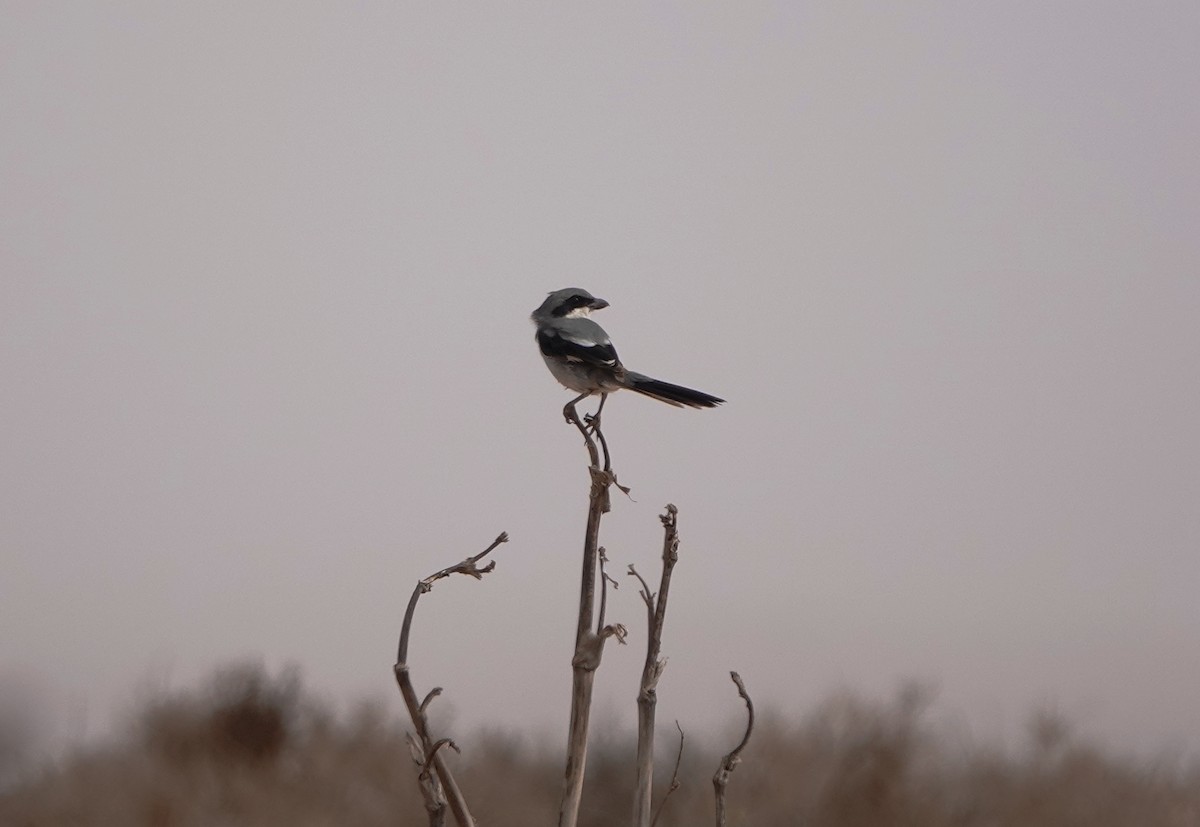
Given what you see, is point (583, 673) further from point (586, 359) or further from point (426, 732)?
point (586, 359)

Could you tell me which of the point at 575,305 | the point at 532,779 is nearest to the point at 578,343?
the point at 575,305

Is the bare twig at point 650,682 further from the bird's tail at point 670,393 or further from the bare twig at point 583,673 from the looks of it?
the bird's tail at point 670,393

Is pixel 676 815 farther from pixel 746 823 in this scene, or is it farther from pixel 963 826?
pixel 963 826

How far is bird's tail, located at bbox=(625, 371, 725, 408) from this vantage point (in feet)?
8.66

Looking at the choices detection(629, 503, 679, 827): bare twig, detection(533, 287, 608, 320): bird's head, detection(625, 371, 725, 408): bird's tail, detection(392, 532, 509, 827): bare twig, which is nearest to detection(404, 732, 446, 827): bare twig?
detection(392, 532, 509, 827): bare twig

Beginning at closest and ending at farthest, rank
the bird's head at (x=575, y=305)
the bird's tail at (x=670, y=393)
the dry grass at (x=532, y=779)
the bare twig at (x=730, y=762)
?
the bare twig at (x=730, y=762)
the bird's tail at (x=670, y=393)
the bird's head at (x=575, y=305)
the dry grass at (x=532, y=779)

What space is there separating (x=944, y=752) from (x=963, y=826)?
36 centimetres

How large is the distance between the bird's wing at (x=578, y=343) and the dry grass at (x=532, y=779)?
223 cm

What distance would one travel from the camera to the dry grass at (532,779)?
454cm

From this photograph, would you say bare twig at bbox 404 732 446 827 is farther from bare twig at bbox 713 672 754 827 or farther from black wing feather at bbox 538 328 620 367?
black wing feather at bbox 538 328 620 367

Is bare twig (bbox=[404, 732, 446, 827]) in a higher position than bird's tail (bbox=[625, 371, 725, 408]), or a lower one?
lower

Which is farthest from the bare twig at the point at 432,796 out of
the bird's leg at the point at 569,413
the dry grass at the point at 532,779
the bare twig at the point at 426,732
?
the dry grass at the point at 532,779

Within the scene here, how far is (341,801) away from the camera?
4688 millimetres

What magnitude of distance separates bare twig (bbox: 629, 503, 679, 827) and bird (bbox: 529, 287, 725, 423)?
0.74 meters
